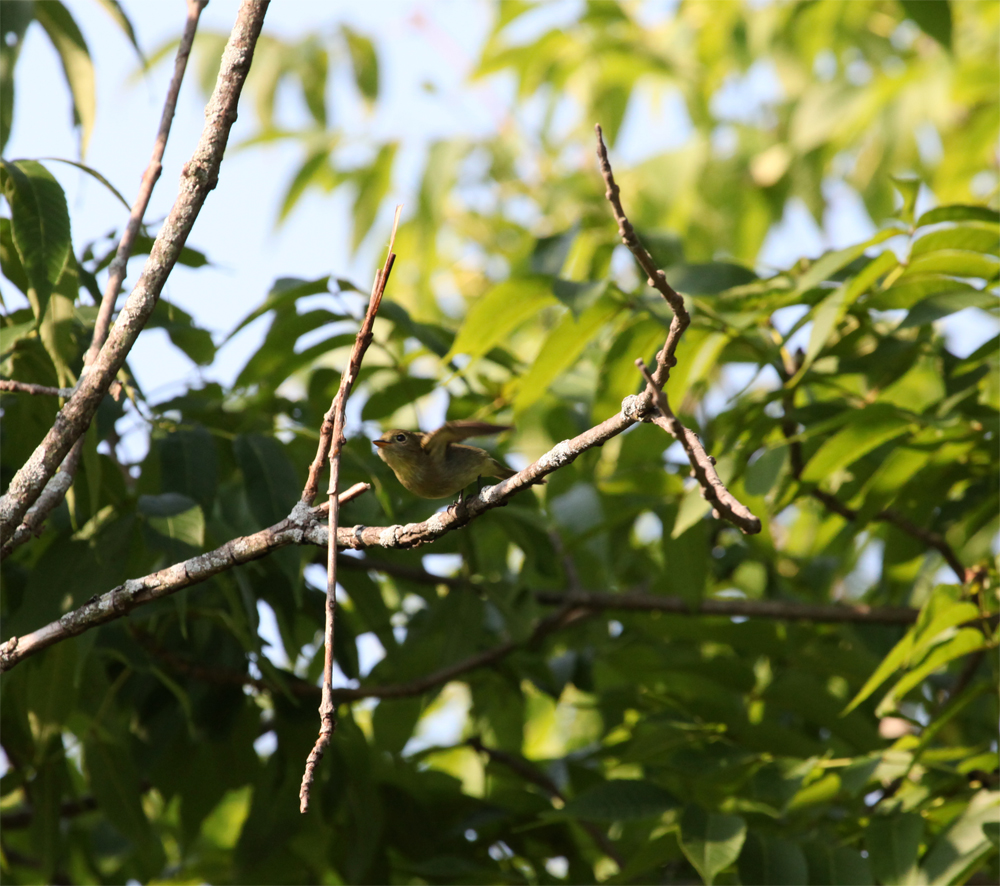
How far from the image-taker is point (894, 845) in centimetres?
320

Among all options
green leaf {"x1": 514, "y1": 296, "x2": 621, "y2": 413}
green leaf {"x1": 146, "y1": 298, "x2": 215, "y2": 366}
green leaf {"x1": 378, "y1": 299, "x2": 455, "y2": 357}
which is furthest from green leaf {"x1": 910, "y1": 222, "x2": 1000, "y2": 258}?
green leaf {"x1": 146, "y1": 298, "x2": 215, "y2": 366}

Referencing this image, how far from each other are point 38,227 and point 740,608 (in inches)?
117

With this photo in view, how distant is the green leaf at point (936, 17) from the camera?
5449 mm

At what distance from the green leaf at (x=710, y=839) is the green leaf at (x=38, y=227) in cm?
238

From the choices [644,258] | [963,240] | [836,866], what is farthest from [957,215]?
[644,258]

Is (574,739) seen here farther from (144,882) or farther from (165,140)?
(165,140)

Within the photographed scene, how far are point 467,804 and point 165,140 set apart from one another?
2.77 m

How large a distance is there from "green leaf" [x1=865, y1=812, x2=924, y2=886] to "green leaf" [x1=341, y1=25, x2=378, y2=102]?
656cm

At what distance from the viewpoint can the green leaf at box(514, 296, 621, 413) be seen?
383cm

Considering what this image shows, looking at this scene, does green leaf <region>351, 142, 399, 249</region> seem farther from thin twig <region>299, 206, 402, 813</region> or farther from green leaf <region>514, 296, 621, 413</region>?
thin twig <region>299, 206, 402, 813</region>

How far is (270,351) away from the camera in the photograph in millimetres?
4145

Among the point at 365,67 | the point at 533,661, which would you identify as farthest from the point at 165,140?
the point at 365,67

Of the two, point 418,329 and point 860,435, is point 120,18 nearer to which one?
point 418,329

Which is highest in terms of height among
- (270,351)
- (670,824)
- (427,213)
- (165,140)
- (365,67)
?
(365,67)
